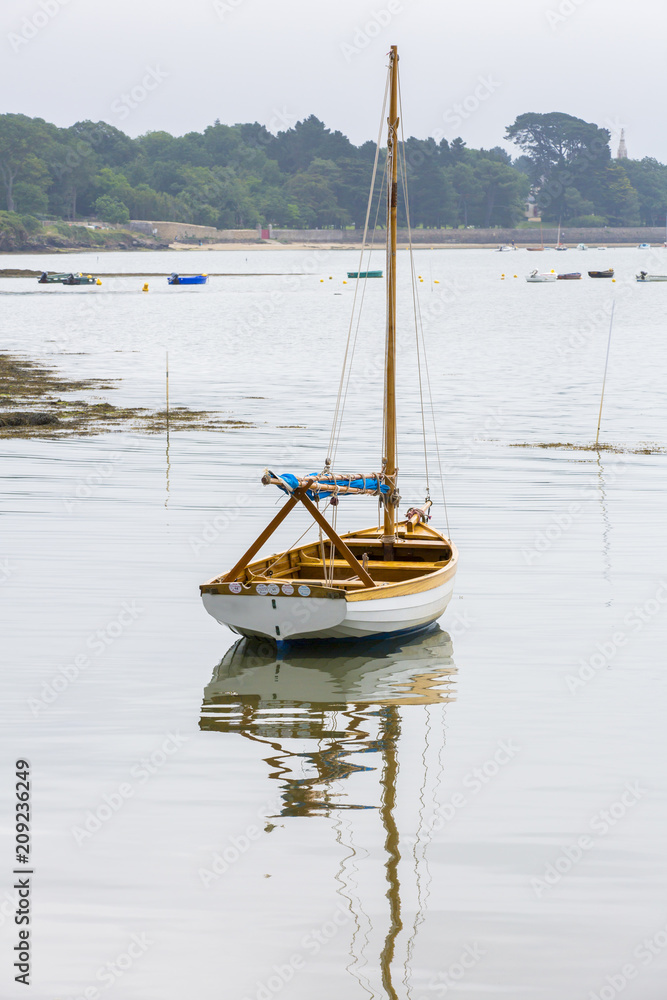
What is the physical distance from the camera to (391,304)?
757 inches

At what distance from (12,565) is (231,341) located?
191ft

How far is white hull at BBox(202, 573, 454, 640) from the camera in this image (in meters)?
16.5

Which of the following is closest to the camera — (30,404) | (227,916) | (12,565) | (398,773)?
(227,916)

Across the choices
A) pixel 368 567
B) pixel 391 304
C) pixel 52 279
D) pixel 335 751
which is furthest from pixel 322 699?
pixel 52 279

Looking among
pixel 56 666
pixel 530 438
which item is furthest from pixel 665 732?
pixel 530 438

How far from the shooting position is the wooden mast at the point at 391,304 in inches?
738

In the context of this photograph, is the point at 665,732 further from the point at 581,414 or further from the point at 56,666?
the point at 581,414

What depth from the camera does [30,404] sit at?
42.9m

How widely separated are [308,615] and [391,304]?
5.24m

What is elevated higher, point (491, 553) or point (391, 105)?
point (391, 105)

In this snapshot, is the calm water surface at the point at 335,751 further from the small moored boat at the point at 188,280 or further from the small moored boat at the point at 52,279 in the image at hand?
Answer: the small moored boat at the point at 188,280

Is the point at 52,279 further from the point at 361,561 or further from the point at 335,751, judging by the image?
the point at 335,751

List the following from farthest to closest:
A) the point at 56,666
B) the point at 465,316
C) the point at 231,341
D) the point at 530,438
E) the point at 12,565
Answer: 1. the point at 465,316
2. the point at 231,341
3. the point at 530,438
4. the point at 12,565
5. the point at 56,666

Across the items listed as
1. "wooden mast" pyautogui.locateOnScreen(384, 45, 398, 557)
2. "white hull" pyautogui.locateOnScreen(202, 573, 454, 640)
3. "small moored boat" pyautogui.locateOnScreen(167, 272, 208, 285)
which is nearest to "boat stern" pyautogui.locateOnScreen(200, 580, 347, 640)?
"white hull" pyautogui.locateOnScreen(202, 573, 454, 640)
